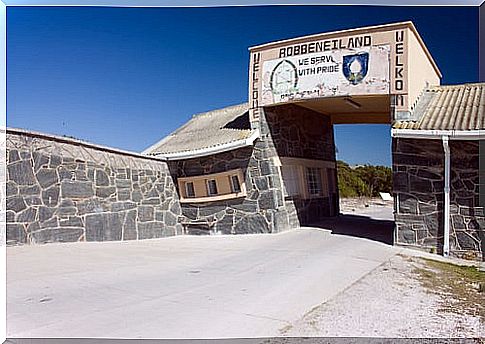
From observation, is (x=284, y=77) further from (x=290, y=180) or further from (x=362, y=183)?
(x=362, y=183)

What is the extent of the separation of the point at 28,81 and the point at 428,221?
5.30m

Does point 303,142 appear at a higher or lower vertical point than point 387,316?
higher

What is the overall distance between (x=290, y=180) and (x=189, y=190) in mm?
1864

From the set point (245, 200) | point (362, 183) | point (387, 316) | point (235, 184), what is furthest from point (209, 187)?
point (362, 183)

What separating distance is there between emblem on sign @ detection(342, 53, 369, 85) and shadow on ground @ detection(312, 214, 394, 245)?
2462 mm

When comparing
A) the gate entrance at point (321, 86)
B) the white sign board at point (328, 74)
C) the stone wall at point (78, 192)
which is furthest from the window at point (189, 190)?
the white sign board at point (328, 74)

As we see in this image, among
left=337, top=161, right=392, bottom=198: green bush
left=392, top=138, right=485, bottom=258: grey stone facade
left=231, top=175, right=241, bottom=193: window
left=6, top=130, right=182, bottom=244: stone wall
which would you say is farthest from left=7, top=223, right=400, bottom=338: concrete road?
left=337, top=161, right=392, bottom=198: green bush

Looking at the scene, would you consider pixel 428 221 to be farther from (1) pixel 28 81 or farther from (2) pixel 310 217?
(1) pixel 28 81

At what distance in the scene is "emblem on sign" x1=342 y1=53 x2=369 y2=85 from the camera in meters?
6.62

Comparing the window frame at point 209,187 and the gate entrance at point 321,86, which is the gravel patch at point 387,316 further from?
the window frame at point 209,187

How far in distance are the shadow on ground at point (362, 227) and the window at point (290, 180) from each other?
0.83 m

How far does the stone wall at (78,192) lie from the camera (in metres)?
5.49

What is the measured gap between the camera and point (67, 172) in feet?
20.2

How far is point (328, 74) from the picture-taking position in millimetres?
6848
